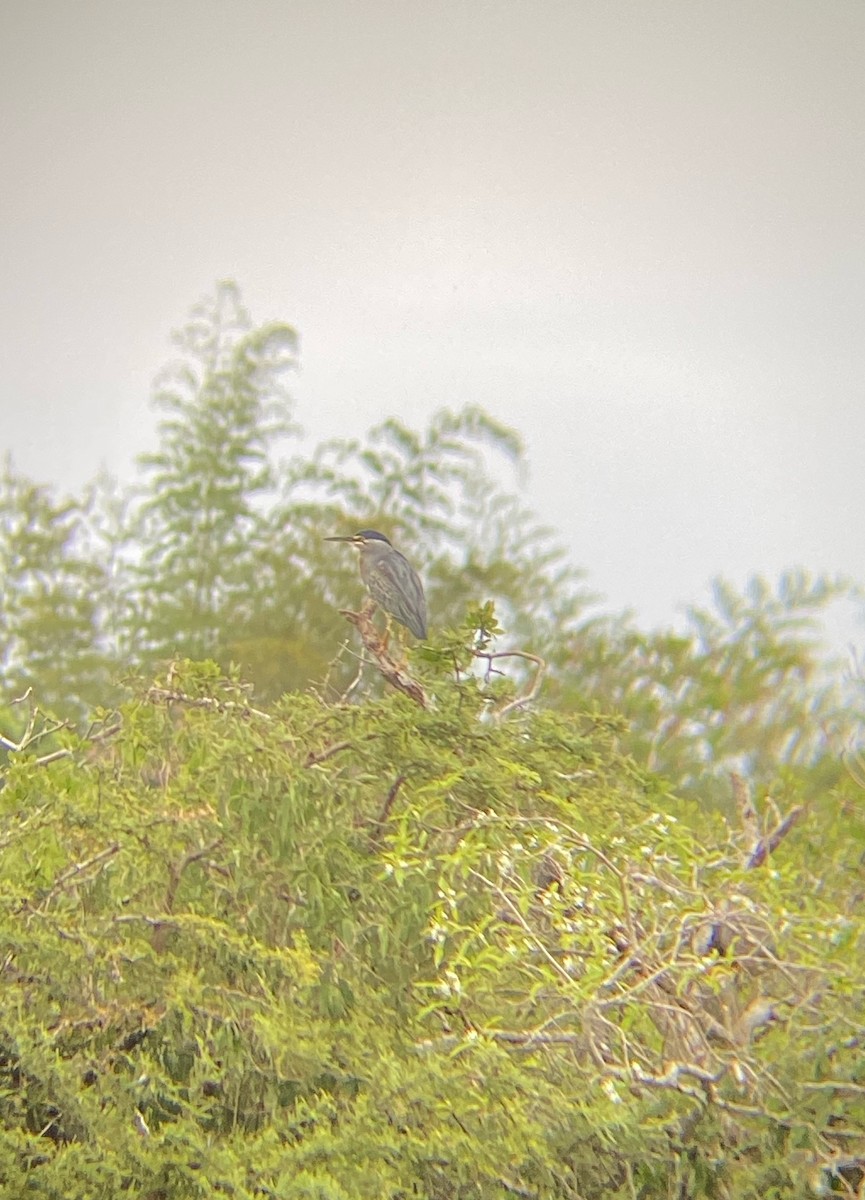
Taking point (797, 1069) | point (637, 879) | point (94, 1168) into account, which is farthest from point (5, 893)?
point (797, 1069)

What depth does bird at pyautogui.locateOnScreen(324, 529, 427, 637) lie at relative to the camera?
4488mm

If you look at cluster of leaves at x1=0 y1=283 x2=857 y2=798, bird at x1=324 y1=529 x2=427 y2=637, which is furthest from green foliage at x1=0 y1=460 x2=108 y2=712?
bird at x1=324 y1=529 x2=427 y2=637

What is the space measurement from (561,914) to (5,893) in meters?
0.78

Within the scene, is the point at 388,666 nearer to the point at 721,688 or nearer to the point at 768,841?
the point at 768,841

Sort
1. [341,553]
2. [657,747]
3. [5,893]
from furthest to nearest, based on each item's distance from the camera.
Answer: [341,553] < [657,747] < [5,893]

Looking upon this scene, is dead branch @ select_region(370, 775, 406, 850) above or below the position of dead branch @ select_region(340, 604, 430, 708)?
below

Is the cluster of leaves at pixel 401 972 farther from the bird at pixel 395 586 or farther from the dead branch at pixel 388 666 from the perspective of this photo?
the bird at pixel 395 586

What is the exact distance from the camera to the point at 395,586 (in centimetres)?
455

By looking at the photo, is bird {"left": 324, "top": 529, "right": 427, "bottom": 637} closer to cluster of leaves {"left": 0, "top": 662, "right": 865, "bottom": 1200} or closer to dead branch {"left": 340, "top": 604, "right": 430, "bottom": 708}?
dead branch {"left": 340, "top": 604, "right": 430, "bottom": 708}

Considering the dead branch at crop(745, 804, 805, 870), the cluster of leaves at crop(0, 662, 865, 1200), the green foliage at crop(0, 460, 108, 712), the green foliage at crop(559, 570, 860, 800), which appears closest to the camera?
the cluster of leaves at crop(0, 662, 865, 1200)

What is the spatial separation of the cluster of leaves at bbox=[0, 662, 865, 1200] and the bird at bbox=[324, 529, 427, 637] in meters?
2.27

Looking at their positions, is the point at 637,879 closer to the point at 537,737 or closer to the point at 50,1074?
the point at 537,737

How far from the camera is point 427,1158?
1609mm

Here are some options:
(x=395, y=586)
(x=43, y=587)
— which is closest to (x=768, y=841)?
(x=395, y=586)
